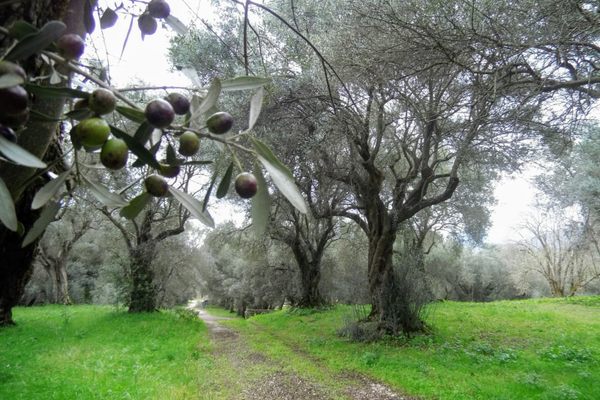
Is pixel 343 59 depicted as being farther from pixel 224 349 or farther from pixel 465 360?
pixel 224 349

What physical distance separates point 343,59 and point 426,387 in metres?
5.46

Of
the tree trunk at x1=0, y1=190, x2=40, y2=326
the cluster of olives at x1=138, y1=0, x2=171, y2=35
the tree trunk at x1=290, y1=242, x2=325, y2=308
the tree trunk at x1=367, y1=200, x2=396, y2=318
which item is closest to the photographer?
the cluster of olives at x1=138, y1=0, x2=171, y2=35

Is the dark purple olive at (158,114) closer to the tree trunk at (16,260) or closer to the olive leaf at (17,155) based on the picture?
the olive leaf at (17,155)

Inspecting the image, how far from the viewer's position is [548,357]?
775 cm

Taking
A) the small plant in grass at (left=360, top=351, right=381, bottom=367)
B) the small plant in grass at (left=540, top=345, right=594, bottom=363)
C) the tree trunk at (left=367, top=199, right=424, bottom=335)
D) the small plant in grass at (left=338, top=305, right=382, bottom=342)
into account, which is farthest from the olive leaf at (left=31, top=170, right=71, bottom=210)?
the tree trunk at (left=367, top=199, right=424, bottom=335)

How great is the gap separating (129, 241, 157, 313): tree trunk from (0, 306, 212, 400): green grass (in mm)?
2189

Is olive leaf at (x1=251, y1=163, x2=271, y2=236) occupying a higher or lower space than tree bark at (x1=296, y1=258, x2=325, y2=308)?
higher

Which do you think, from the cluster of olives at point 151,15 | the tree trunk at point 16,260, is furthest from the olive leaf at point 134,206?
the tree trunk at point 16,260

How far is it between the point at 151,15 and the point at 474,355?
28.3 feet

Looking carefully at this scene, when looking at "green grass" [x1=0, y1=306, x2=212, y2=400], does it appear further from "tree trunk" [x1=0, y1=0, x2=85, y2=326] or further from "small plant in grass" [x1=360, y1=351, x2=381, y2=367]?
"tree trunk" [x1=0, y1=0, x2=85, y2=326]

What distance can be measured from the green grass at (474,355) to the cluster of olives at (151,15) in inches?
239

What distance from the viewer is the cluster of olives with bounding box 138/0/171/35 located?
1.07m

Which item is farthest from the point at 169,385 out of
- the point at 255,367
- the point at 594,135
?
the point at 594,135

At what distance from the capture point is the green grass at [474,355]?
599cm
